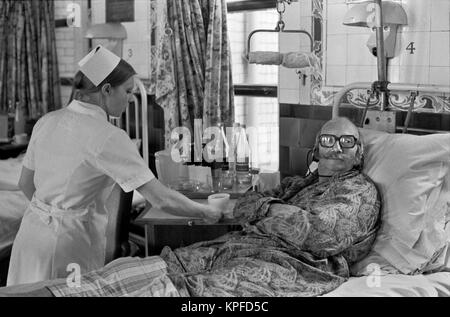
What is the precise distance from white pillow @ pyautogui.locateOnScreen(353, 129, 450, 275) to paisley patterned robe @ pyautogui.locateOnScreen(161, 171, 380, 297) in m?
0.05

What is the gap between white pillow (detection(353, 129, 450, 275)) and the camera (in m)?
1.99

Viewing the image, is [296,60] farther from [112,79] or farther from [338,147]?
[112,79]

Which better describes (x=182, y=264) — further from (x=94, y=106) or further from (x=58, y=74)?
(x=58, y=74)

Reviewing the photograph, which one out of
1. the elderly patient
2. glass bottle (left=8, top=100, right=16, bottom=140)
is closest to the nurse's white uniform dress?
the elderly patient

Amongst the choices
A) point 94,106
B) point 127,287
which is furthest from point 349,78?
point 127,287

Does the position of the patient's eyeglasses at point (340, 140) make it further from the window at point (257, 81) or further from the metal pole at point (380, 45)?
the window at point (257, 81)

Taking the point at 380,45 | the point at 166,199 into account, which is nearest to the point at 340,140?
the point at 380,45

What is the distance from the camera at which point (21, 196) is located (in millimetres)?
2980

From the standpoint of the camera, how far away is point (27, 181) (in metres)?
2.21

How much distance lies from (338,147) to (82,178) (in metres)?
0.81

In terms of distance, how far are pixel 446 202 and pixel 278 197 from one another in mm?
552

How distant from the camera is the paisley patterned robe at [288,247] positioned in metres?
1.82

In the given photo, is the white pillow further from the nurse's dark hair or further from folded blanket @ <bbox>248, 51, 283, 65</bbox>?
the nurse's dark hair

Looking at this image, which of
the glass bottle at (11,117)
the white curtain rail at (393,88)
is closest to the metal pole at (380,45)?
the white curtain rail at (393,88)
